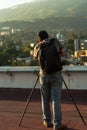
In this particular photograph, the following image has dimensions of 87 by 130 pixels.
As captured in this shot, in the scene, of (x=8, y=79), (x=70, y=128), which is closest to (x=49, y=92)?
(x=70, y=128)

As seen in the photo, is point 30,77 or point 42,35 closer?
point 42,35

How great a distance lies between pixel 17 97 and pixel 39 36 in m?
2.82

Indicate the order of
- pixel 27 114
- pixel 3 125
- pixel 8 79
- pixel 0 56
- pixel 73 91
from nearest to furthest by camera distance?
pixel 3 125 < pixel 27 114 < pixel 73 91 < pixel 8 79 < pixel 0 56

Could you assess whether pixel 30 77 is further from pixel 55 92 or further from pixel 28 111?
pixel 55 92

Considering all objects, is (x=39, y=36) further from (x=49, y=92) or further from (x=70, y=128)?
(x=70, y=128)

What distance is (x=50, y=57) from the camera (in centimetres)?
523

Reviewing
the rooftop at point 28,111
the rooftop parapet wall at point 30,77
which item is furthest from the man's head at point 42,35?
the rooftop parapet wall at point 30,77

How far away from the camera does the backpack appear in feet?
17.2

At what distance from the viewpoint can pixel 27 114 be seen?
636cm

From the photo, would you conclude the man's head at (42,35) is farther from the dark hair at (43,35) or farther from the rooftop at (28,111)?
the rooftop at (28,111)

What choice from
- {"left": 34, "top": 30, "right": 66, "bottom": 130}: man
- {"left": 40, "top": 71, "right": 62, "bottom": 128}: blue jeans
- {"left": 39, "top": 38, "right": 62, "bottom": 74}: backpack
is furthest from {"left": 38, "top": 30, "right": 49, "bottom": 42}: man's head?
{"left": 40, "top": 71, "right": 62, "bottom": 128}: blue jeans

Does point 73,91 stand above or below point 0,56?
above

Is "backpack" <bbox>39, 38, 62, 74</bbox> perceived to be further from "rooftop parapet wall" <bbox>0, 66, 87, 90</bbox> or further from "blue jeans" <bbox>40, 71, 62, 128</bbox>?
Answer: "rooftop parapet wall" <bbox>0, 66, 87, 90</bbox>

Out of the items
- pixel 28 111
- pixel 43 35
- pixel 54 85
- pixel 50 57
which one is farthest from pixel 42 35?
pixel 28 111
